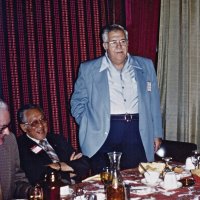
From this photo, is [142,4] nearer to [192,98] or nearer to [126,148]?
[192,98]

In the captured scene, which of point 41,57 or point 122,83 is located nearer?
point 122,83

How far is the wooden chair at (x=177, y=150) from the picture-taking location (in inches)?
130

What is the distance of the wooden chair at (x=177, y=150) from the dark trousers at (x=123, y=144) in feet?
0.62

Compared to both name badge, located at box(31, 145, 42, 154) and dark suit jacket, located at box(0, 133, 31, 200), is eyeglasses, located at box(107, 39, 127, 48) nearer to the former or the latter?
name badge, located at box(31, 145, 42, 154)

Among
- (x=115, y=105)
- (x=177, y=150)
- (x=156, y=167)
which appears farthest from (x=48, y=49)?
(x=156, y=167)

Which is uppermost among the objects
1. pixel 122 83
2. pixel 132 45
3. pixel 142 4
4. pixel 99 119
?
pixel 142 4

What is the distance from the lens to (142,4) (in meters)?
4.36

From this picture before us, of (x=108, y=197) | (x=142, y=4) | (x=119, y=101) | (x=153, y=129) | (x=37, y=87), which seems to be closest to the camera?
(x=108, y=197)

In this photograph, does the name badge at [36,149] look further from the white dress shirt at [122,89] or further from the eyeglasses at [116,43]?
the eyeglasses at [116,43]

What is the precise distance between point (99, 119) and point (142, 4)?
5.36ft

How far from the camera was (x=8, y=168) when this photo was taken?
2.50 m

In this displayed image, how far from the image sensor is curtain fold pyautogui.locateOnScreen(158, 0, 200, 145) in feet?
14.1

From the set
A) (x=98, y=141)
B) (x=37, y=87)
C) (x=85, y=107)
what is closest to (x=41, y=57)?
(x=37, y=87)

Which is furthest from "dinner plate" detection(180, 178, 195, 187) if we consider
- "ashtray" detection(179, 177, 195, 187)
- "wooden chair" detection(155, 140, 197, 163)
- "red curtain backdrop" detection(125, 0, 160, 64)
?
"red curtain backdrop" detection(125, 0, 160, 64)
